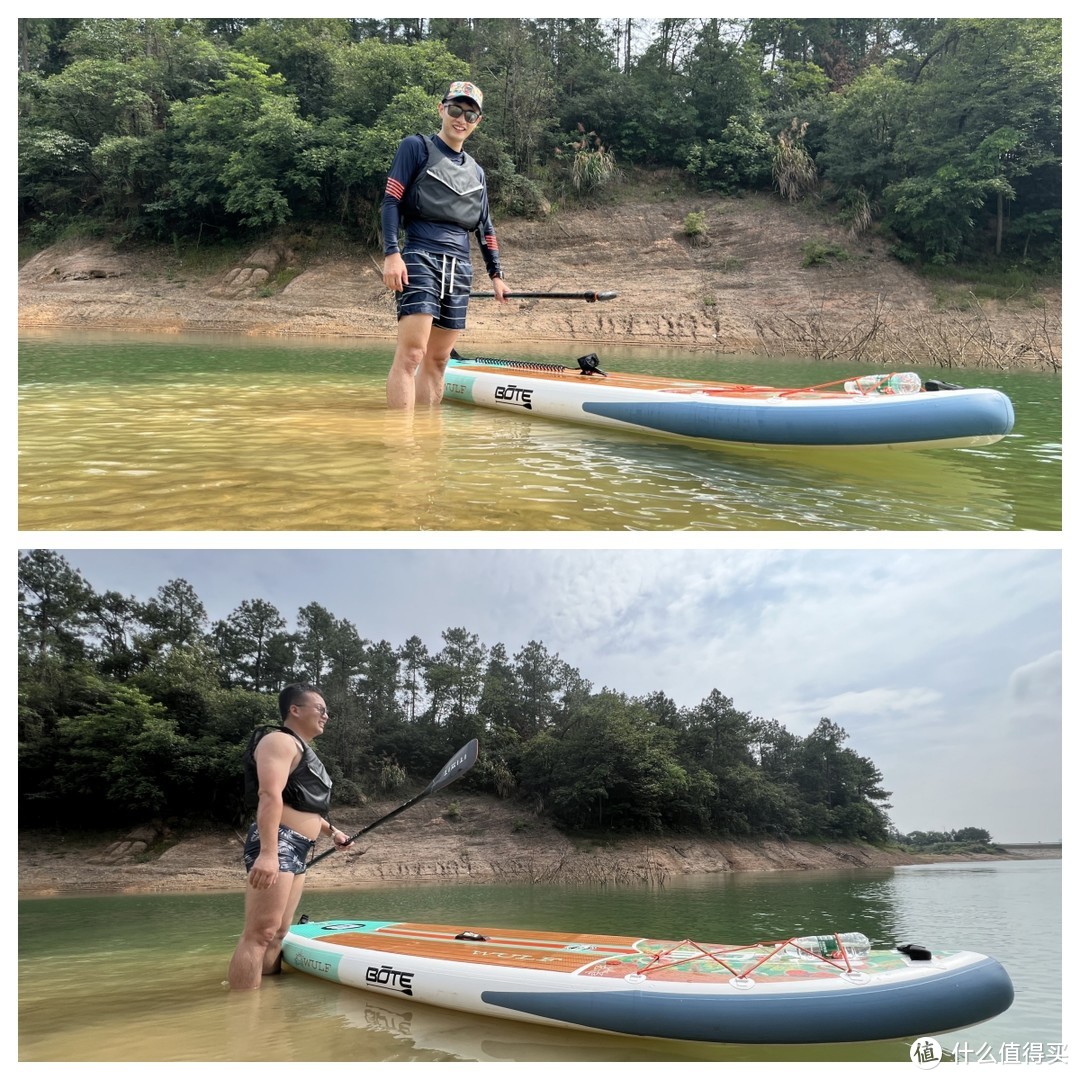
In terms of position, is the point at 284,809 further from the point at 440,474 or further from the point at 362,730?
the point at 362,730

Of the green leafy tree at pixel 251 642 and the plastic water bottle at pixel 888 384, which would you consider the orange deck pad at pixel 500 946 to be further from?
the green leafy tree at pixel 251 642

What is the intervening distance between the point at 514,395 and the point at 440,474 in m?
2.52

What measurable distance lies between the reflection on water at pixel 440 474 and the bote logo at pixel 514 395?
181 mm

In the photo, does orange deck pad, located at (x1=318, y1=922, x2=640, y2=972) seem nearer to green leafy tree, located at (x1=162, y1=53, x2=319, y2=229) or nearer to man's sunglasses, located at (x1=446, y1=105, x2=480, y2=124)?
man's sunglasses, located at (x1=446, y1=105, x2=480, y2=124)

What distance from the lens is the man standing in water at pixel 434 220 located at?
5.72 metres

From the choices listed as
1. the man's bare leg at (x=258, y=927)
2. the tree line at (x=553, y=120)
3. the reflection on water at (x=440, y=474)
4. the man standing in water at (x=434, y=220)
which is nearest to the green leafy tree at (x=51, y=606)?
the reflection on water at (x=440, y=474)

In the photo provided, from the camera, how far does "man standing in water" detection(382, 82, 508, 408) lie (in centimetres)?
572

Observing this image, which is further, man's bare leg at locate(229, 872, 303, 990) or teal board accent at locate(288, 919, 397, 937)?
teal board accent at locate(288, 919, 397, 937)

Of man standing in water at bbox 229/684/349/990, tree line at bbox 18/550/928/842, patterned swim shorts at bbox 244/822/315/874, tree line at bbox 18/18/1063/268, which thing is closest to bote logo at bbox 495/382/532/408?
man standing in water at bbox 229/684/349/990

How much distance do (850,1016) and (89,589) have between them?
1516cm

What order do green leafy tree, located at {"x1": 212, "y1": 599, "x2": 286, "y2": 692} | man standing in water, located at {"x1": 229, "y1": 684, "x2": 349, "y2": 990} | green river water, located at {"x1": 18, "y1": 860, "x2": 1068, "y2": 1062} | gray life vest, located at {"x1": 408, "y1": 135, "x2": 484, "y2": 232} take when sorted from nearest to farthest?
green river water, located at {"x1": 18, "y1": 860, "x2": 1068, "y2": 1062}, man standing in water, located at {"x1": 229, "y1": 684, "x2": 349, "y2": 990}, gray life vest, located at {"x1": 408, "y1": 135, "x2": 484, "y2": 232}, green leafy tree, located at {"x1": 212, "y1": 599, "x2": 286, "y2": 692}

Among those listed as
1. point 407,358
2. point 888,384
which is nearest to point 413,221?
point 407,358

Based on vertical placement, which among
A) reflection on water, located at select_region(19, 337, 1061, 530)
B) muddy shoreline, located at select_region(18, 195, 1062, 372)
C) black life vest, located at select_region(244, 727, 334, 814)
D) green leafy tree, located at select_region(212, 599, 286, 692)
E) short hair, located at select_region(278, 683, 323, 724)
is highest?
muddy shoreline, located at select_region(18, 195, 1062, 372)

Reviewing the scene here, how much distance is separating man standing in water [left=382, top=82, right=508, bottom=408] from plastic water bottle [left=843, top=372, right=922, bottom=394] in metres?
2.64
